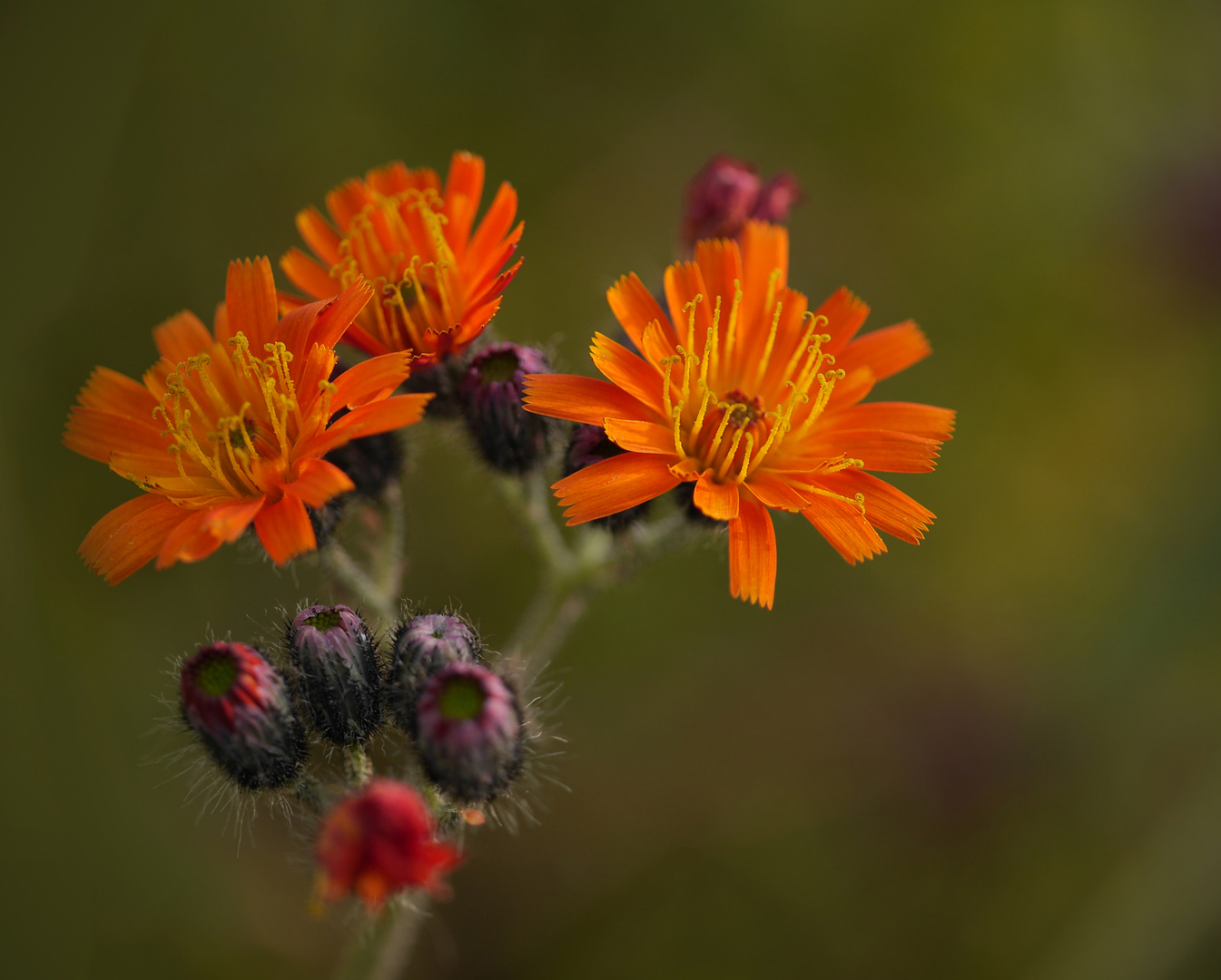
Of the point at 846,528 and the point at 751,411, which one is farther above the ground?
the point at 751,411

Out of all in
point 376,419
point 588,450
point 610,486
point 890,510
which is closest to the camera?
point 376,419

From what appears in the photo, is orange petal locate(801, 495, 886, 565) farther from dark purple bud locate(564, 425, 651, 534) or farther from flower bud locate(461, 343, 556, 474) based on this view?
flower bud locate(461, 343, 556, 474)

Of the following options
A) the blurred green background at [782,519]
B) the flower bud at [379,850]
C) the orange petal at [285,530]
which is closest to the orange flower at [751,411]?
the orange petal at [285,530]

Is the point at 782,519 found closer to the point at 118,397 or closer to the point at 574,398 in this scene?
the point at 574,398

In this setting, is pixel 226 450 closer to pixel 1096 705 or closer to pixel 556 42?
pixel 556 42

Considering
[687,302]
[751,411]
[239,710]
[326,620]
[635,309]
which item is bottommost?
[239,710]

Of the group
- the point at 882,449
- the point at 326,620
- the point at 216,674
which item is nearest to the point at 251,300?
the point at 326,620

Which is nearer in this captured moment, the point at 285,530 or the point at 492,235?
the point at 285,530

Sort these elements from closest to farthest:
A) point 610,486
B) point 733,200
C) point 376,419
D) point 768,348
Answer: point 376,419, point 610,486, point 768,348, point 733,200
